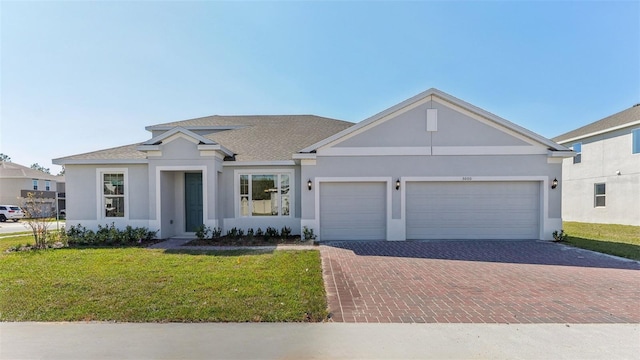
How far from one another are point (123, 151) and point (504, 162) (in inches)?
590

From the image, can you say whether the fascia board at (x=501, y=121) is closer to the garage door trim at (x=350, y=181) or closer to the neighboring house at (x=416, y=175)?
the neighboring house at (x=416, y=175)

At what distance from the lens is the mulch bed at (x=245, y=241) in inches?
377

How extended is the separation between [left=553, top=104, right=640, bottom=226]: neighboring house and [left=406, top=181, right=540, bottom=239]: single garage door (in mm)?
10498

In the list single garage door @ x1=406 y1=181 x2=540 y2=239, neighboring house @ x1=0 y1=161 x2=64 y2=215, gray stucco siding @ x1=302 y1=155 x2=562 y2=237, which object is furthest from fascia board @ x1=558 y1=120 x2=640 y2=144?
neighboring house @ x1=0 y1=161 x2=64 y2=215

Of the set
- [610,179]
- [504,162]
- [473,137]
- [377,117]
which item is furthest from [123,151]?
[610,179]

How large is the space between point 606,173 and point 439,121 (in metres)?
14.3

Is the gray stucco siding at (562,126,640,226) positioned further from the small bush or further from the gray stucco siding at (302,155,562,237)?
the small bush

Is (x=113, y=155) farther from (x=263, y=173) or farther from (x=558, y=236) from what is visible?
(x=558, y=236)

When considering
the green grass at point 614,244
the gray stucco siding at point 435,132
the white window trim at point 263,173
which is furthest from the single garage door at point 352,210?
the green grass at point 614,244

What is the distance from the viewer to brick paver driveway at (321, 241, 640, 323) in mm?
4246

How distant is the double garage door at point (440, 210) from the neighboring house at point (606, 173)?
1050 cm

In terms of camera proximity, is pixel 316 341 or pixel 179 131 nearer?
pixel 316 341

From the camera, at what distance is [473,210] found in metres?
10.5

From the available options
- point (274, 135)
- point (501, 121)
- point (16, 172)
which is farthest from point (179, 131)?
point (16, 172)
